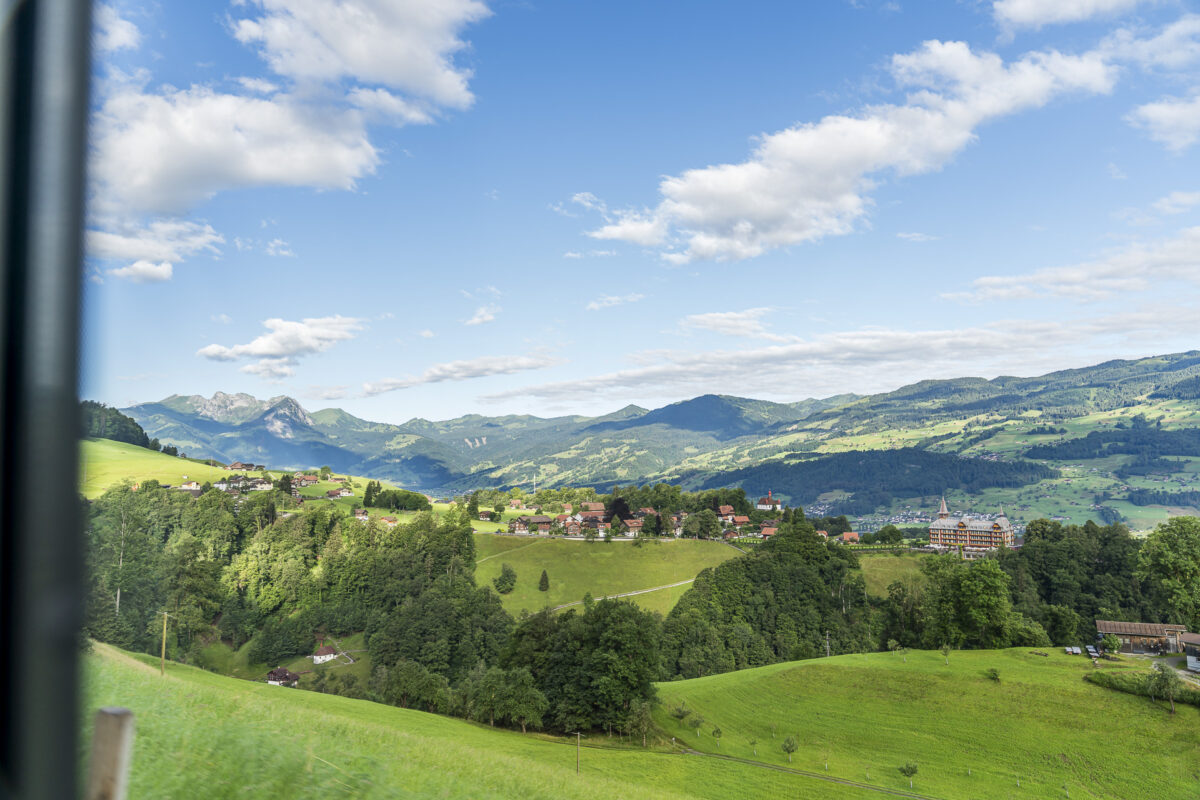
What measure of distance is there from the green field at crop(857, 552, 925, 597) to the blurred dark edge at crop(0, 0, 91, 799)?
56.2 meters

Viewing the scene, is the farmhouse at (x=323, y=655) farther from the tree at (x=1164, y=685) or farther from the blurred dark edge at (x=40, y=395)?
the blurred dark edge at (x=40, y=395)

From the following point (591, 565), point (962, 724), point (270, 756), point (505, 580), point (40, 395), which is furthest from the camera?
point (591, 565)

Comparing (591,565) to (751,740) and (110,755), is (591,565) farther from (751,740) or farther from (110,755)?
(110,755)

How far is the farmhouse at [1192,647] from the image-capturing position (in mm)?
26367

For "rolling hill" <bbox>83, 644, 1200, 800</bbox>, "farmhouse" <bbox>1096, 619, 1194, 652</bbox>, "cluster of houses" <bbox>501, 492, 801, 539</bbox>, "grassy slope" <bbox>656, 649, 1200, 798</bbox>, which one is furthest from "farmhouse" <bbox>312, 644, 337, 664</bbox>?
"farmhouse" <bbox>1096, 619, 1194, 652</bbox>

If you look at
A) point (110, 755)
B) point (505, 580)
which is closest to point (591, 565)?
point (505, 580)

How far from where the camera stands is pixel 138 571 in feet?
34.6

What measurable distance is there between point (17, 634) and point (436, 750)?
7.72 meters

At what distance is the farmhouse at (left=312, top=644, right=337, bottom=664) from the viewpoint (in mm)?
42594

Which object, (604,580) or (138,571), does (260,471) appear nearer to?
(604,580)

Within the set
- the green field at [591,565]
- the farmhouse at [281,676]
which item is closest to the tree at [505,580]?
the green field at [591,565]

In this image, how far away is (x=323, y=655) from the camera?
142 feet

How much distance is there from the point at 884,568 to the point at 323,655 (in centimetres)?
4820

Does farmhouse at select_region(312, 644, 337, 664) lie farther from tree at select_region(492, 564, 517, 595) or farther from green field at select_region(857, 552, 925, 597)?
green field at select_region(857, 552, 925, 597)
